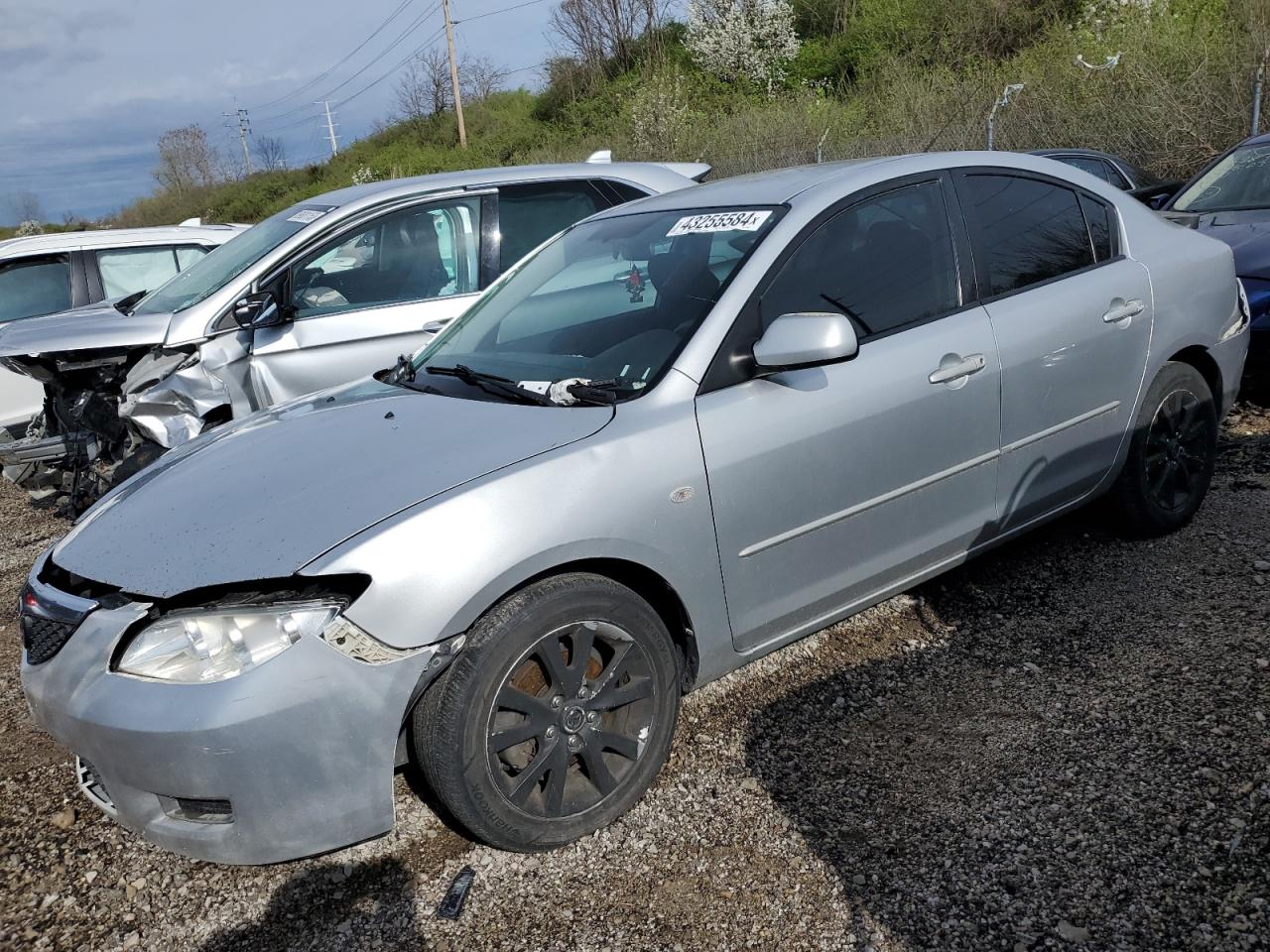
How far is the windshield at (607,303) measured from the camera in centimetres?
312

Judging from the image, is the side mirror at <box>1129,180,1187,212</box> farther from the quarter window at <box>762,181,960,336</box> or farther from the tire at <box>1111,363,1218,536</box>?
the quarter window at <box>762,181,960,336</box>

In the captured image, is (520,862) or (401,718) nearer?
(401,718)

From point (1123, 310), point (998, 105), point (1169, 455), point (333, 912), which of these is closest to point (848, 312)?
point (1123, 310)

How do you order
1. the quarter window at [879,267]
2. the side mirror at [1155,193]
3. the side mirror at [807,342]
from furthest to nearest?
the side mirror at [1155,193] → the quarter window at [879,267] → the side mirror at [807,342]

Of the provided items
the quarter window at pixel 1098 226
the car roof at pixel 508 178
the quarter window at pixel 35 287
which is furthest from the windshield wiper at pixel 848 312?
the quarter window at pixel 35 287

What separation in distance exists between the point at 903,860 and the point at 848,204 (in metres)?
2.07

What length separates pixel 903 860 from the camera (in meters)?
2.61

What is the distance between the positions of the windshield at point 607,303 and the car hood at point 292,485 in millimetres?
274

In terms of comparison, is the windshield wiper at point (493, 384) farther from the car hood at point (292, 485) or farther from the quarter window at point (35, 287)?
the quarter window at point (35, 287)

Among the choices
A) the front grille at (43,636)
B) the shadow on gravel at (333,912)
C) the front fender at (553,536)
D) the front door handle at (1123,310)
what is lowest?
the shadow on gravel at (333,912)

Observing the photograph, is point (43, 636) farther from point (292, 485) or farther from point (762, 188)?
point (762, 188)

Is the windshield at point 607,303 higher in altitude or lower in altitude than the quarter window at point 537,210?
lower

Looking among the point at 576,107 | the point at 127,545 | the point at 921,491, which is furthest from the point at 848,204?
the point at 576,107

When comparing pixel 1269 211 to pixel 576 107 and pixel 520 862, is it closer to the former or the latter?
pixel 520 862
